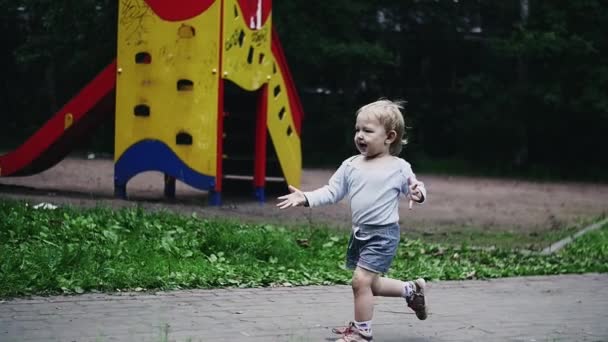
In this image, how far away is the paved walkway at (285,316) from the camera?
199 inches

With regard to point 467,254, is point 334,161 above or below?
below

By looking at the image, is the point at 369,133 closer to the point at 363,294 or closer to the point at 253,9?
the point at 363,294

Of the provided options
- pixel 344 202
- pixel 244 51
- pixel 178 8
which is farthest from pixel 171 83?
pixel 344 202

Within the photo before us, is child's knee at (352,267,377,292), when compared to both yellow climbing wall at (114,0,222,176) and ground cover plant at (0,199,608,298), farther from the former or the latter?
yellow climbing wall at (114,0,222,176)

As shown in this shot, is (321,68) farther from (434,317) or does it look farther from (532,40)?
(434,317)

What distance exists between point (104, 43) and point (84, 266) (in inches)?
692

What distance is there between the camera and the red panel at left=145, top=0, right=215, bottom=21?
13297 millimetres

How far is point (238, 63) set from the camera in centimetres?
1389

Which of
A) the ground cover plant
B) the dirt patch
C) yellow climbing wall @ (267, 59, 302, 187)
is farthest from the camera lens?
yellow climbing wall @ (267, 59, 302, 187)

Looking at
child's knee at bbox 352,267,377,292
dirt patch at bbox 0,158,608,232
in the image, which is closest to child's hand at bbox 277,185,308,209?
child's knee at bbox 352,267,377,292

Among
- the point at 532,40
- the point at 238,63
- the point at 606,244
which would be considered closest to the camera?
the point at 606,244

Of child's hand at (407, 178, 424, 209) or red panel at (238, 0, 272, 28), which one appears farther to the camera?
red panel at (238, 0, 272, 28)

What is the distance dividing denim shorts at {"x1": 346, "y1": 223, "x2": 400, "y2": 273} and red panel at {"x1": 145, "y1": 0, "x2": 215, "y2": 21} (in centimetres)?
872

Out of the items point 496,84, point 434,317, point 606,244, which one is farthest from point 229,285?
point 496,84
